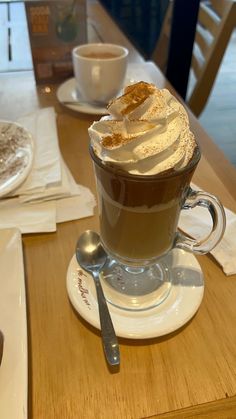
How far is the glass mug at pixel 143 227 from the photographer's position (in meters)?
0.44

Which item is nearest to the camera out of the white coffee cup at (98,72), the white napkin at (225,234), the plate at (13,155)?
the white napkin at (225,234)

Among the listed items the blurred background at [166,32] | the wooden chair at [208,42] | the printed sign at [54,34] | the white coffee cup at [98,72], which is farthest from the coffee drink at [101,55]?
the wooden chair at [208,42]

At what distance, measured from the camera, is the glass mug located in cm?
44

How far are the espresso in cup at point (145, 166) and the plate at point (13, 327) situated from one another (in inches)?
5.6

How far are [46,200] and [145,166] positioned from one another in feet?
0.94

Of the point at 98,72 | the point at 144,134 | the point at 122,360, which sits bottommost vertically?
the point at 122,360

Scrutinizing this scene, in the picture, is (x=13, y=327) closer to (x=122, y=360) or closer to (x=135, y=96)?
(x=122, y=360)

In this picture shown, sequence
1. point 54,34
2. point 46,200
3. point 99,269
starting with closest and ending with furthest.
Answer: point 99,269, point 46,200, point 54,34

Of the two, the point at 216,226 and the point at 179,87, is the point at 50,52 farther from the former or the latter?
the point at 216,226

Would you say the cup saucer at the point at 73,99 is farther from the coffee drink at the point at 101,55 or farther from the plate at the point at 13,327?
the plate at the point at 13,327

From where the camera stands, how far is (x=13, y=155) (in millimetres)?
746

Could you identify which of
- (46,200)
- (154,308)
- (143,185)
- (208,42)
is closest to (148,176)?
(143,185)

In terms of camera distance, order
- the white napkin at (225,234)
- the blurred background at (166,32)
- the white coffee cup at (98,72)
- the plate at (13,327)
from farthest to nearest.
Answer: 1. the blurred background at (166,32)
2. the white coffee cup at (98,72)
3. the white napkin at (225,234)
4. the plate at (13,327)

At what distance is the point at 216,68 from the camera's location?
4.54 ft
